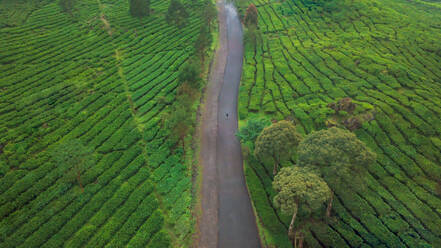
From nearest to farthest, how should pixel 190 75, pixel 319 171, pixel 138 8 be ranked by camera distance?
pixel 319 171
pixel 190 75
pixel 138 8

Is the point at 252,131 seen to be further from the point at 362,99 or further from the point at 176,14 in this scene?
the point at 176,14

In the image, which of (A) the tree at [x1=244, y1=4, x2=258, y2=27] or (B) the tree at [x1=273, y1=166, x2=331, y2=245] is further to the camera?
(A) the tree at [x1=244, y1=4, x2=258, y2=27]

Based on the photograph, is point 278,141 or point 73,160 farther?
point 73,160

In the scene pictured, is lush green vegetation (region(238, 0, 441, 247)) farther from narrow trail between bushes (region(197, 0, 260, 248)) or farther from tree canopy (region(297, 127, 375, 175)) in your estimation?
tree canopy (region(297, 127, 375, 175))

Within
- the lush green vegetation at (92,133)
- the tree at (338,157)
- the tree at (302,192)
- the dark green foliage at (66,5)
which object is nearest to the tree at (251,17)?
the lush green vegetation at (92,133)

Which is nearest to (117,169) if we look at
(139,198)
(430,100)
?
(139,198)

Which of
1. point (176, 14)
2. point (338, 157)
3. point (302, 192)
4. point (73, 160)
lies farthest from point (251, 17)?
point (302, 192)

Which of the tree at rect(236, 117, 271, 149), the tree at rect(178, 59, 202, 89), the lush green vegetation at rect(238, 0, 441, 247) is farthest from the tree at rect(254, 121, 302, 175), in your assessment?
the tree at rect(178, 59, 202, 89)
